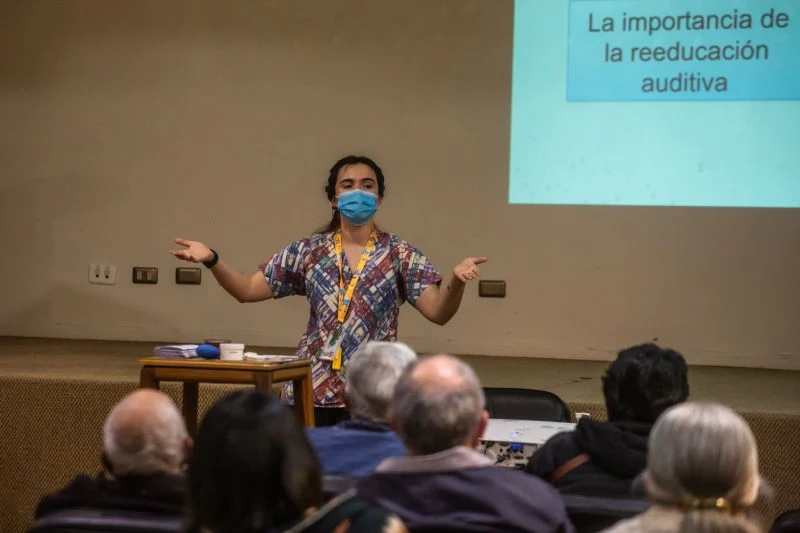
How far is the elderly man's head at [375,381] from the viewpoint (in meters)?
2.15

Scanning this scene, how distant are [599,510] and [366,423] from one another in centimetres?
53

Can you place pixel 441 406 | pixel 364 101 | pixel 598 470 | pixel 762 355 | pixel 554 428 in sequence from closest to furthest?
pixel 441 406
pixel 598 470
pixel 554 428
pixel 762 355
pixel 364 101

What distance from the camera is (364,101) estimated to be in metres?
5.96

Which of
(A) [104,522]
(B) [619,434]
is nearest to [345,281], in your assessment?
(B) [619,434]

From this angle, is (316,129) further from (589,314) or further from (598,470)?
(598,470)

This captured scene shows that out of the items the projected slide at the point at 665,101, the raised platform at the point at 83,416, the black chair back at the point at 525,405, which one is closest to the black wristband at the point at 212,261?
the black chair back at the point at 525,405

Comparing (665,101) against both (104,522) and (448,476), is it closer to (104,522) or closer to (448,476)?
(448,476)

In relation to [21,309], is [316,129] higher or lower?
higher

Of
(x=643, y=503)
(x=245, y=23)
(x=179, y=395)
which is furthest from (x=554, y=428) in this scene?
(x=245, y=23)

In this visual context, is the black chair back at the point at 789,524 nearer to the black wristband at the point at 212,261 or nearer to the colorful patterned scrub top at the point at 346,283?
the colorful patterned scrub top at the point at 346,283

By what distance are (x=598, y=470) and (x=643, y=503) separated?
0.32 m

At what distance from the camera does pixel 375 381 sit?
85.0 inches

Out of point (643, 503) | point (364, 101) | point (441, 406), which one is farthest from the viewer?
point (364, 101)

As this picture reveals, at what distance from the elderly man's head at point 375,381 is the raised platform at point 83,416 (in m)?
2.08
